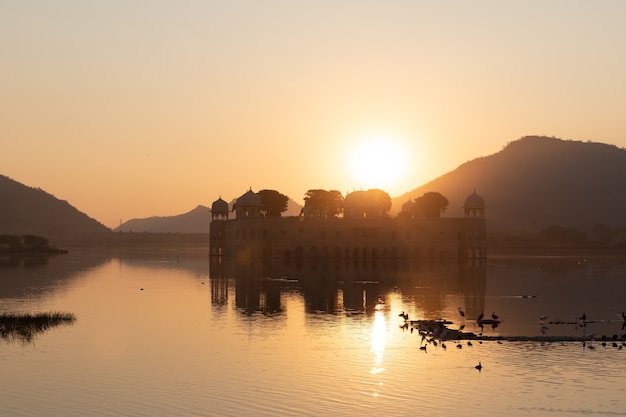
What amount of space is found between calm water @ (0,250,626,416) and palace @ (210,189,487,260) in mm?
71057

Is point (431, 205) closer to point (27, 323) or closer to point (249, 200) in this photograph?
point (249, 200)

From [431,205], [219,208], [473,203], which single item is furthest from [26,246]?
[473,203]

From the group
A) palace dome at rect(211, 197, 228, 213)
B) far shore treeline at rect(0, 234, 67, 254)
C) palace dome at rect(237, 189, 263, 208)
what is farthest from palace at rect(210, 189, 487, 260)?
far shore treeline at rect(0, 234, 67, 254)

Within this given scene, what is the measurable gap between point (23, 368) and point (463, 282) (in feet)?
199

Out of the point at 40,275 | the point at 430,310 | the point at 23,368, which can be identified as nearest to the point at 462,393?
the point at 23,368

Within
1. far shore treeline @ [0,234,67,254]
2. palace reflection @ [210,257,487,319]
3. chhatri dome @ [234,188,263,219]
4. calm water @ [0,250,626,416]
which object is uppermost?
chhatri dome @ [234,188,263,219]

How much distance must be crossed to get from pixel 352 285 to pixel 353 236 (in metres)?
62.6

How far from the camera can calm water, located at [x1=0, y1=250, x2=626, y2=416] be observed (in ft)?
96.8

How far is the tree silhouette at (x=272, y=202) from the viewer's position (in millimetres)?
165375

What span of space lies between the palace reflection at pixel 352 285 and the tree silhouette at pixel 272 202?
37.8 metres

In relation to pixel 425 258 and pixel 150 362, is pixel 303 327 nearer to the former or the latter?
pixel 150 362

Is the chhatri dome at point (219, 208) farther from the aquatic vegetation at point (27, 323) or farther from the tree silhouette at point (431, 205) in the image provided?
the aquatic vegetation at point (27, 323)

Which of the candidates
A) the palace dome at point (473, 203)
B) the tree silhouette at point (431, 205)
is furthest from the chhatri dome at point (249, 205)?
the tree silhouette at point (431, 205)

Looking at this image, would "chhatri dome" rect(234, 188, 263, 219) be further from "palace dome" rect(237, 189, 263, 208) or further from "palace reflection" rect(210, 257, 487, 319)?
"palace reflection" rect(210, 257, 487, 319)
